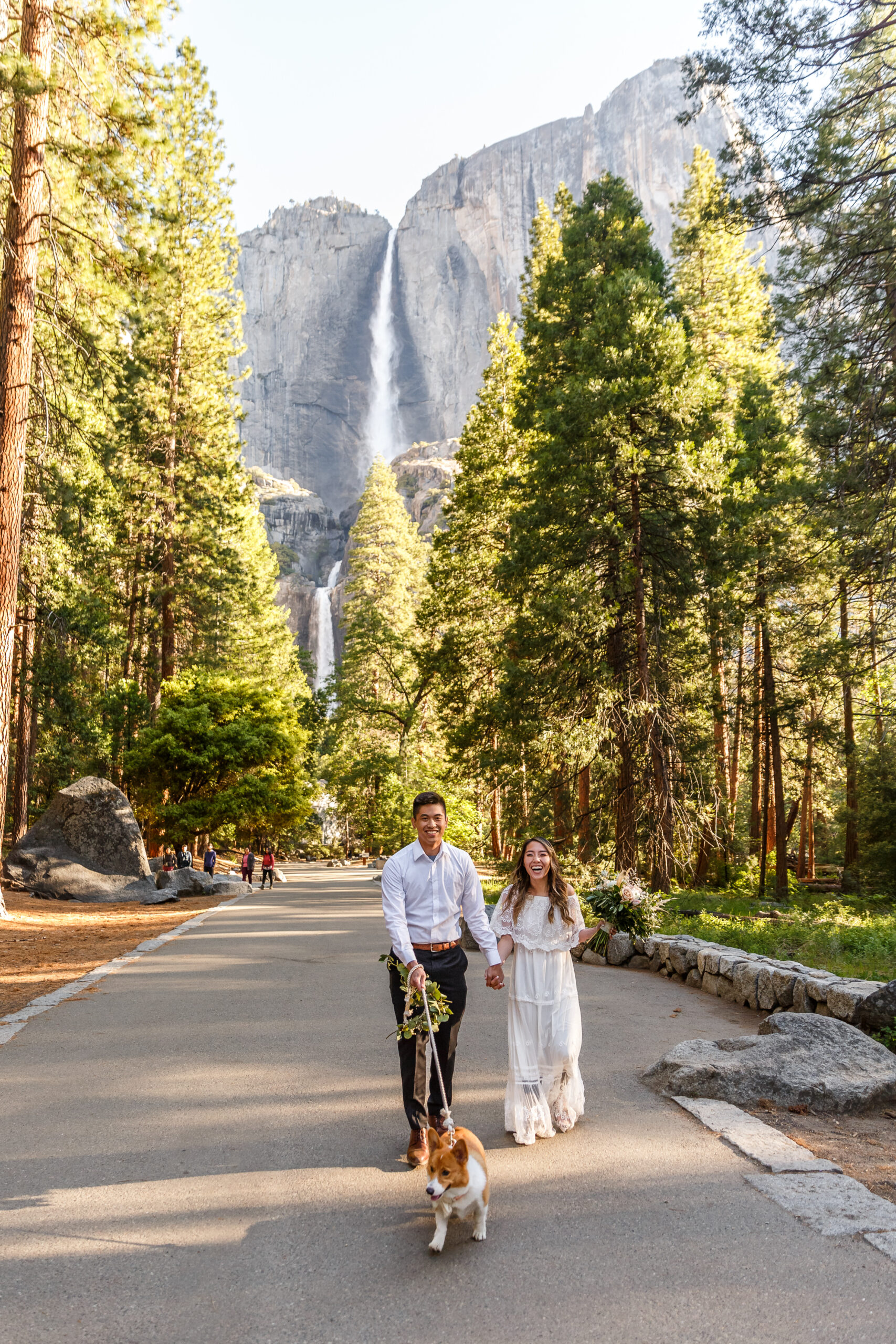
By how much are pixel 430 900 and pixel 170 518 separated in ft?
86.8

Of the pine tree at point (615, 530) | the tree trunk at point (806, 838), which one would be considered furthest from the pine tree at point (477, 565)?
the tree trunk at point (806, 838)

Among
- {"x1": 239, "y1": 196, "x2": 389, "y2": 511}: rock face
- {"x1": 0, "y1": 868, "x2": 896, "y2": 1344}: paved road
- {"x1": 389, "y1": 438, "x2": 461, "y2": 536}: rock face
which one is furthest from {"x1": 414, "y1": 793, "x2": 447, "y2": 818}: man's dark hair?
{"x1": 239, "y1": 196, "x2": 389, "y2": 511}: rock face

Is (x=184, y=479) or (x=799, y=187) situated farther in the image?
(x=184, y=479)

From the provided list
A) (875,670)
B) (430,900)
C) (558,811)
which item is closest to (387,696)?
(558,811)

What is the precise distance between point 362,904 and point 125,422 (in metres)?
16.0

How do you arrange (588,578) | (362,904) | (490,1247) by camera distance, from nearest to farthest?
(490,1247) → (588,578) → (362,904)

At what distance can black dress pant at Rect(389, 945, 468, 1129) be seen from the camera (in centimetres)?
429

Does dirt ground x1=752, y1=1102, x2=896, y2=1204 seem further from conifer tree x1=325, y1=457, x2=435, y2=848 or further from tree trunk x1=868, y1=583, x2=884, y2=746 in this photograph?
conifer tree x1=325, y1=457, x2=435, y2=848

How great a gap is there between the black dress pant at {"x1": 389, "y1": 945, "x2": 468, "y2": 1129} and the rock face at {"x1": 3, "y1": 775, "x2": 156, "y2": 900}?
1656 cm

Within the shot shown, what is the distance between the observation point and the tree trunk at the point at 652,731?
53.3 feet

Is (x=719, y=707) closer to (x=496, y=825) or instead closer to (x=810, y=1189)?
(x=496, y=825)

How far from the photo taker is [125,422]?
27.3m

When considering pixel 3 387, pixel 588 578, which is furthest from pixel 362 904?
pixel 3 387

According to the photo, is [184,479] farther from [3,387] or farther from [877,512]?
[877,512]
